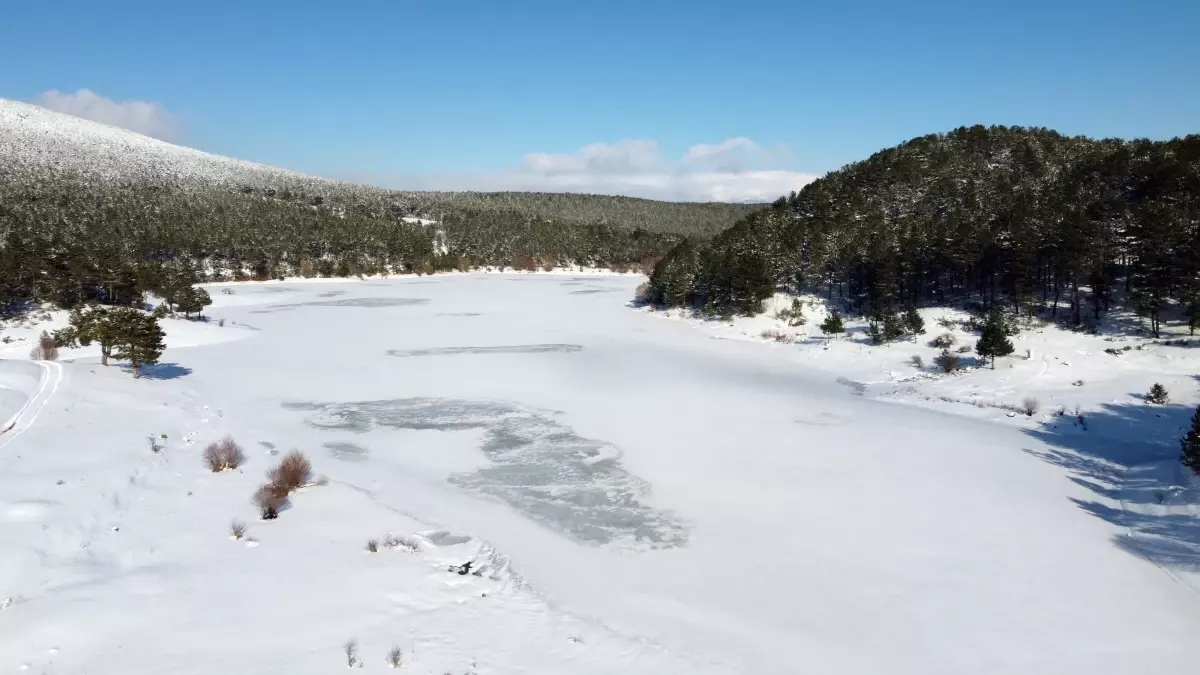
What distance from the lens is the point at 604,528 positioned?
1909cm

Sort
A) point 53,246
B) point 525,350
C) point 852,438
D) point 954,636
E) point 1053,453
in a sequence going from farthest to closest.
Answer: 1. point 53,246
2. point 525,350
3. point 852,438
4. point 1053,453
5. point 954,636

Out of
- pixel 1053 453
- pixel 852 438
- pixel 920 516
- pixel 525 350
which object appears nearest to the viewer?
pixel 920 516

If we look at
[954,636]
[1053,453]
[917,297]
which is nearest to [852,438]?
[1053,453]

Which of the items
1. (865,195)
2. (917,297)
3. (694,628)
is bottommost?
(694,628)

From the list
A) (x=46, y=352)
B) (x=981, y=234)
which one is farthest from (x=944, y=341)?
(x=46, y=352)

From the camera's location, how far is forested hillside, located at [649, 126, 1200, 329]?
157ft

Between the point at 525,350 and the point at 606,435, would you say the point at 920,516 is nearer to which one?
the point at 606,435

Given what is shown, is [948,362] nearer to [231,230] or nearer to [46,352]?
[46,352]

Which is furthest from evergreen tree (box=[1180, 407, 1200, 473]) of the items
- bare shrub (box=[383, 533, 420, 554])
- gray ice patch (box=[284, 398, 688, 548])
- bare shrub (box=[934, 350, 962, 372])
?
bare shrub (box=[383, 533, 420, 554])

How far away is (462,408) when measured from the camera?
1287 inches

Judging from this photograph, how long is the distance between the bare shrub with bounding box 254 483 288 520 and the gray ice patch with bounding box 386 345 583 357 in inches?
1172

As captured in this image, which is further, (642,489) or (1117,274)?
(1117,274)

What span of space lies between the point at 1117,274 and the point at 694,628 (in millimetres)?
57211

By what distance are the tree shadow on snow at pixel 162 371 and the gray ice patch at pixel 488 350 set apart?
1300 centimetres
